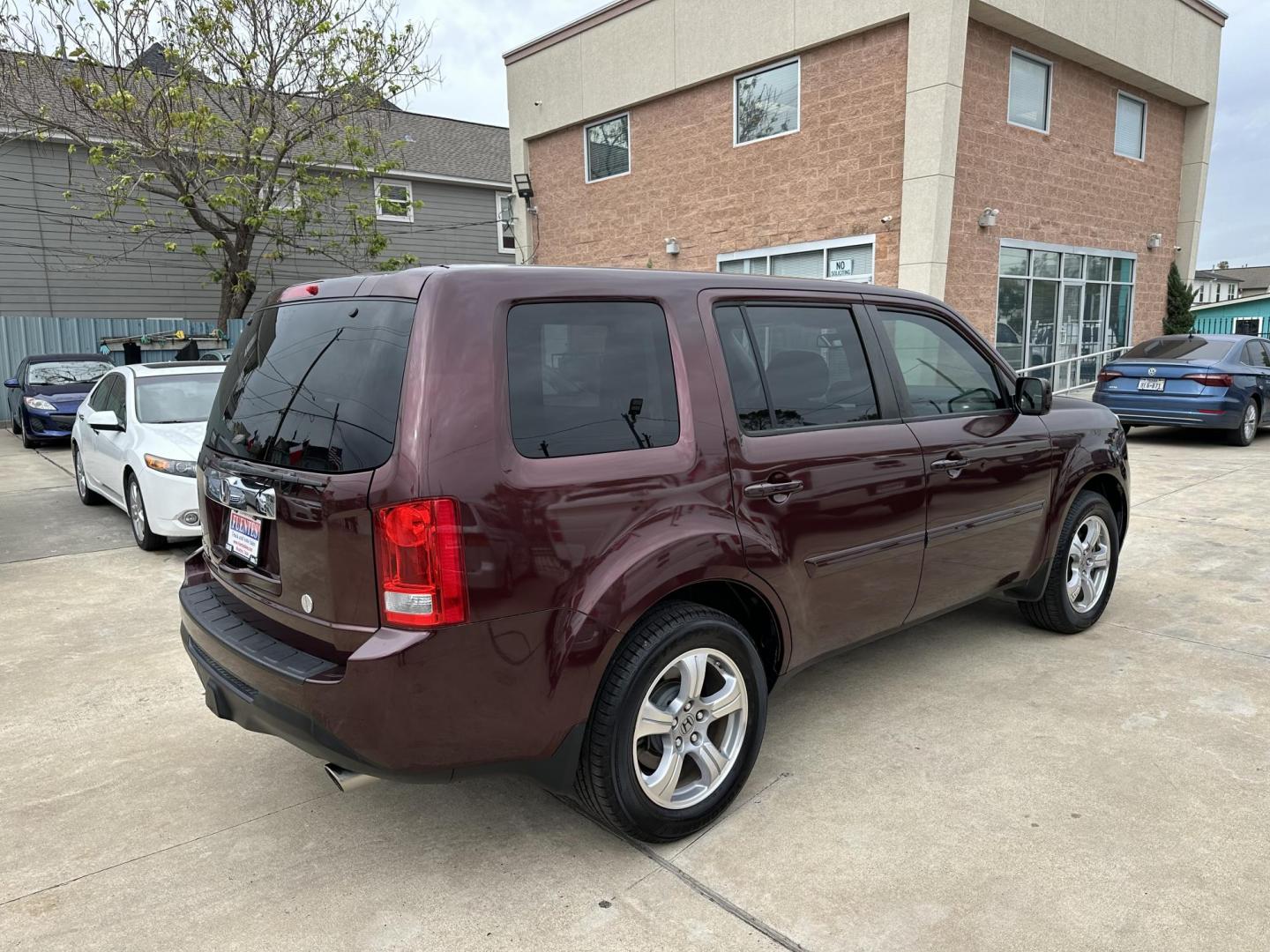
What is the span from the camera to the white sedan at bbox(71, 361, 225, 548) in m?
6.56

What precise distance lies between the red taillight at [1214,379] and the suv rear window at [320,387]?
11.8 meters

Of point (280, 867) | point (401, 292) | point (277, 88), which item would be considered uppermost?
point (277, 88)

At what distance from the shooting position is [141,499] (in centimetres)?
683

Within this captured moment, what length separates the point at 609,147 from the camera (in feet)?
61.7

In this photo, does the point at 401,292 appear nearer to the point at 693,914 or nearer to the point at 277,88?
the point at 693,914

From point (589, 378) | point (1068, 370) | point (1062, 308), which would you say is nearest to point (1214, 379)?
point (1062, 308)

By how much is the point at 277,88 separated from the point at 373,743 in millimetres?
16497

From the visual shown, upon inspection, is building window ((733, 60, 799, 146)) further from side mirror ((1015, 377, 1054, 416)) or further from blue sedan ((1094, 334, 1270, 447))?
side mirror ((1015, 377, 1054, 416))

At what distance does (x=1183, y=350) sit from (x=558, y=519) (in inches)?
473

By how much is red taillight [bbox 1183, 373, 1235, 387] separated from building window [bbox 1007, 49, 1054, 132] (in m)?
5.76

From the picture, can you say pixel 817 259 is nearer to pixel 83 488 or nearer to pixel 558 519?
pixel 83 488

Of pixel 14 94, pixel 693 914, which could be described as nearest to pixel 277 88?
pixel 14 94

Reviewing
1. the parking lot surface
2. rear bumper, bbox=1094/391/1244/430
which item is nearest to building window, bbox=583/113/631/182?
rear bumper, bbox=1094/391/1244/430

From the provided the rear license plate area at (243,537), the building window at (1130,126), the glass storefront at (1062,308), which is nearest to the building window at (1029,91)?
the glass storefront at (1062,308)
